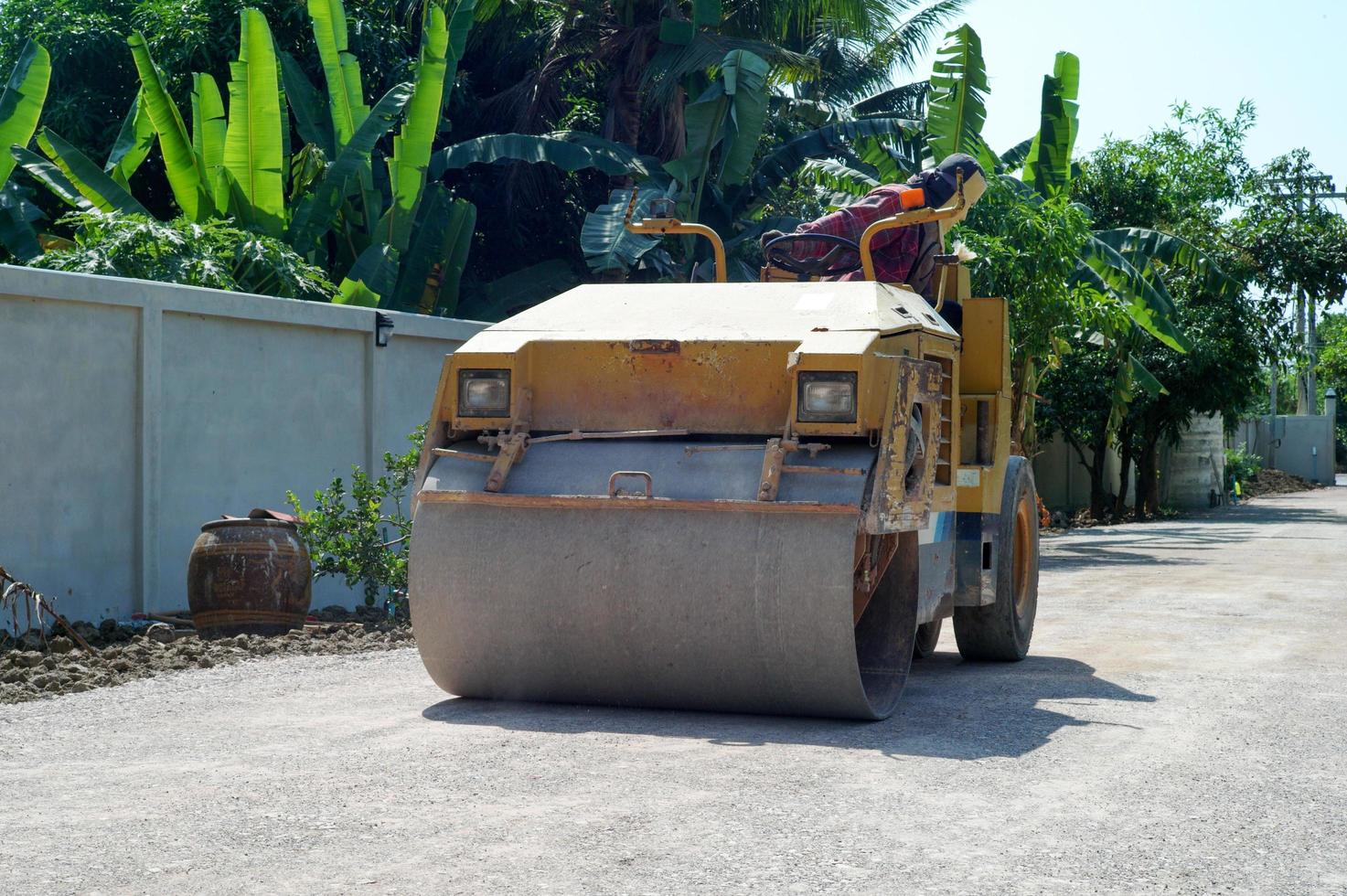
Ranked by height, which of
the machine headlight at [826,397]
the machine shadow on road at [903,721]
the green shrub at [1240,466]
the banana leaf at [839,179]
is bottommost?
the machine shadow on road at [903,721]

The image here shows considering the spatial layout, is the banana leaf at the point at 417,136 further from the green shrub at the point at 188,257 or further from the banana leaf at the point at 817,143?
the banana leaf at the point at 817,143

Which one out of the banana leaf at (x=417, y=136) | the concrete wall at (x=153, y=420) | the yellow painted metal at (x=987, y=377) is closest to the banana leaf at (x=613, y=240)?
the banana leaf at (x=417, y=136)

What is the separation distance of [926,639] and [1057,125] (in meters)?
12.3

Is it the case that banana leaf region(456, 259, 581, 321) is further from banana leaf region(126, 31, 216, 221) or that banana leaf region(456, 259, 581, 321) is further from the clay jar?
the clay jar

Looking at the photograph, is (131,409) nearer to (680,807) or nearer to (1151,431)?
(680,807)

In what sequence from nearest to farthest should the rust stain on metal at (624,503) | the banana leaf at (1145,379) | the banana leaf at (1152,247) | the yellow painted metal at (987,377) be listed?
the rust stain on metal at (624,503) → the yellow painted metal at (987,377) → the banana leaf at (1152,247) → the banana leaf at (1145,379)

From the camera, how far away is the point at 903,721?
6.14 metres

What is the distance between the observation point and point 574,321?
21.4 ft

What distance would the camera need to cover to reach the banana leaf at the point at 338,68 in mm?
15867

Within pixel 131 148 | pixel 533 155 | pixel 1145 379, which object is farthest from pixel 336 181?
pixel 1145 379

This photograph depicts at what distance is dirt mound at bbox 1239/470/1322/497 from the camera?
39562 millimetres

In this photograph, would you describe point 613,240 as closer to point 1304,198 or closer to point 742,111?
point 742,111

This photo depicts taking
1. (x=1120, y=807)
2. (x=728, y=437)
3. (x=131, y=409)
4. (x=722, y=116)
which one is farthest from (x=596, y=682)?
(x=722, y=116)

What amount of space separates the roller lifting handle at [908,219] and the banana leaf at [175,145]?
9029mm
